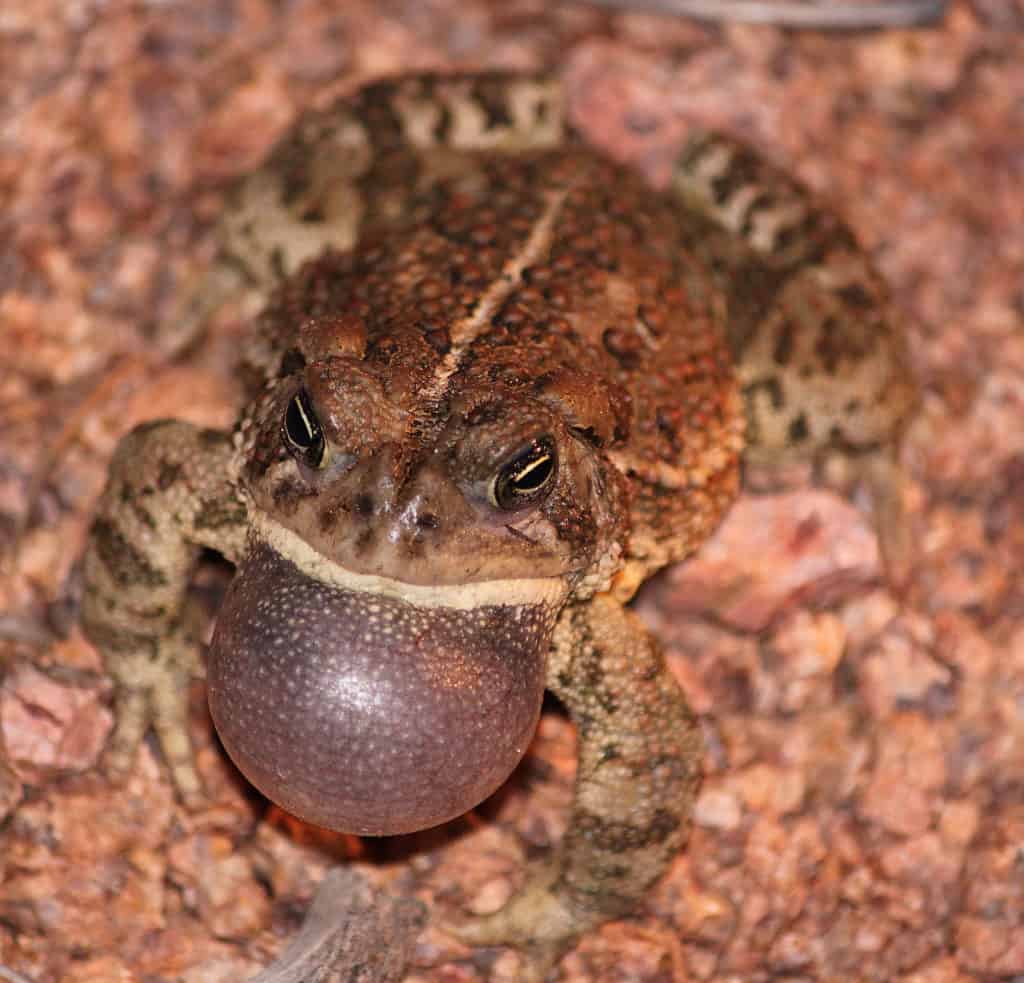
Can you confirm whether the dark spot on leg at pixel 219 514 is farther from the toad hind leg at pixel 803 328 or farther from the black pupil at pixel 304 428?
the toad hind leg at pixel 803 328

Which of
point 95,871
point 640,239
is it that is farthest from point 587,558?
point 95,871

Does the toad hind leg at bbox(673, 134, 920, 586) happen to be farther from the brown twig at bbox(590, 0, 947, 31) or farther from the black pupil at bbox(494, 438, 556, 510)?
the black pupil at bbox(494, 438, 556, 510)

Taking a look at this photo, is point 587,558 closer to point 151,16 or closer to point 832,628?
point 832,628

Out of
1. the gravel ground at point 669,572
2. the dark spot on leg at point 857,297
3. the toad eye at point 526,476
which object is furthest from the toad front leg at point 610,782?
the dark spot on leg at point 857,297

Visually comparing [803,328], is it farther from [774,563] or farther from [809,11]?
[809,11]

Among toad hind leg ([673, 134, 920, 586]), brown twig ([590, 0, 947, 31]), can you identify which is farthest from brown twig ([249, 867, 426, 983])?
brown twig ([590, 0, 947, 31])
